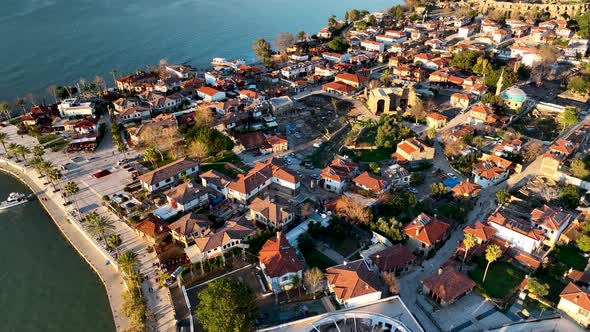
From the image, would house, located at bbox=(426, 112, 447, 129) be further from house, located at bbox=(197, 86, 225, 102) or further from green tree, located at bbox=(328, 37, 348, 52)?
green tree, located at bbox=(328, 37, 348, 52)

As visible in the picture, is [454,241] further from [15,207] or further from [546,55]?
[546,55]

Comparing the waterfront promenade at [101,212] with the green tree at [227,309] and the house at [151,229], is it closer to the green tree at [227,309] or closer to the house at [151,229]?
the house at [151,229]

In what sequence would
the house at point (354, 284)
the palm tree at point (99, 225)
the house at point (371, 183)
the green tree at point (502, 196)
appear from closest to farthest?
the house at point (354, 284), the palm tree at point (99, 225), the green tree at point (502, 196), the house at point (371, 183)

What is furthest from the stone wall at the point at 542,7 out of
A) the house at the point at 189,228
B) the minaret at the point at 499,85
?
the house at the point at 189,228

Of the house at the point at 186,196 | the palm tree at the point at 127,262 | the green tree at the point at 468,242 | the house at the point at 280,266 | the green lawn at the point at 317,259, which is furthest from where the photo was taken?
the house at the point at 186,196

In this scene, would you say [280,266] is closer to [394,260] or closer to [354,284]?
[354,284]

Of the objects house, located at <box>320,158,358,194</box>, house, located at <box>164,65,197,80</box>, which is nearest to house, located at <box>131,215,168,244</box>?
house, located at <box>320,158,358,194</box>

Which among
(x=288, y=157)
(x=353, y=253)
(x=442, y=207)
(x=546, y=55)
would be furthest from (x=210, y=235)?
(x=546, y=55)

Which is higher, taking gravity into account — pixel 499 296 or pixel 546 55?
pixel 546 55
